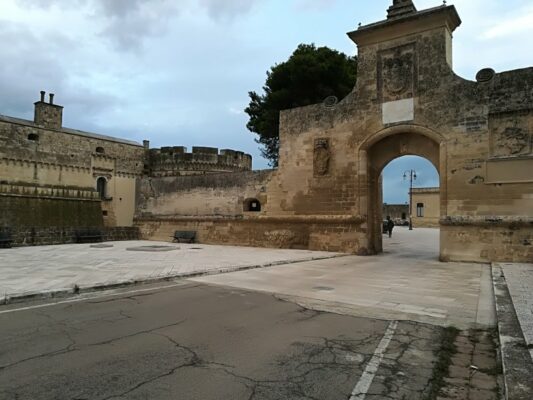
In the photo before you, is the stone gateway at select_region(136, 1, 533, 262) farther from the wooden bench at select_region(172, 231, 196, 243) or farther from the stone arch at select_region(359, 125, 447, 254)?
the wooden bench at select_region(172, 231, 196, 243)

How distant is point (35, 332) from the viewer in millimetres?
4492

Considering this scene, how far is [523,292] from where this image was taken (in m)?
6.69

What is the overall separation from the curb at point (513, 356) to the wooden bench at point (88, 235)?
18.5 m

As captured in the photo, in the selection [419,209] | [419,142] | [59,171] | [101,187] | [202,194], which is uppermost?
[419,142]

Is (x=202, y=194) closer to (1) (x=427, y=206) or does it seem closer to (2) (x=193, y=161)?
(2) (x=193, y=161)

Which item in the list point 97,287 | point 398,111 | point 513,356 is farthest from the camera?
point 398,111

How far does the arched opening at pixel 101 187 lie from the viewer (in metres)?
23.7

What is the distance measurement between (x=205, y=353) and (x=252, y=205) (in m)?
15.2

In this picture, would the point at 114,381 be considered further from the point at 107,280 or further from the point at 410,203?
the point at 410,203

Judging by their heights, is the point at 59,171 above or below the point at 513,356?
above

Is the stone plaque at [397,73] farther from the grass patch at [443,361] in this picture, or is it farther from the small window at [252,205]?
the grass patch at [443,361]

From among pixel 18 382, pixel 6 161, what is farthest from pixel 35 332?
pixel 6 161

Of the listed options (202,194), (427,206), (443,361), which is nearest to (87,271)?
(443,361)

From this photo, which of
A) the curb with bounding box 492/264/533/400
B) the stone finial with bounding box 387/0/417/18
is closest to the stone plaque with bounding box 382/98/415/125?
the stone finial with bounding box 387/0/417/18
